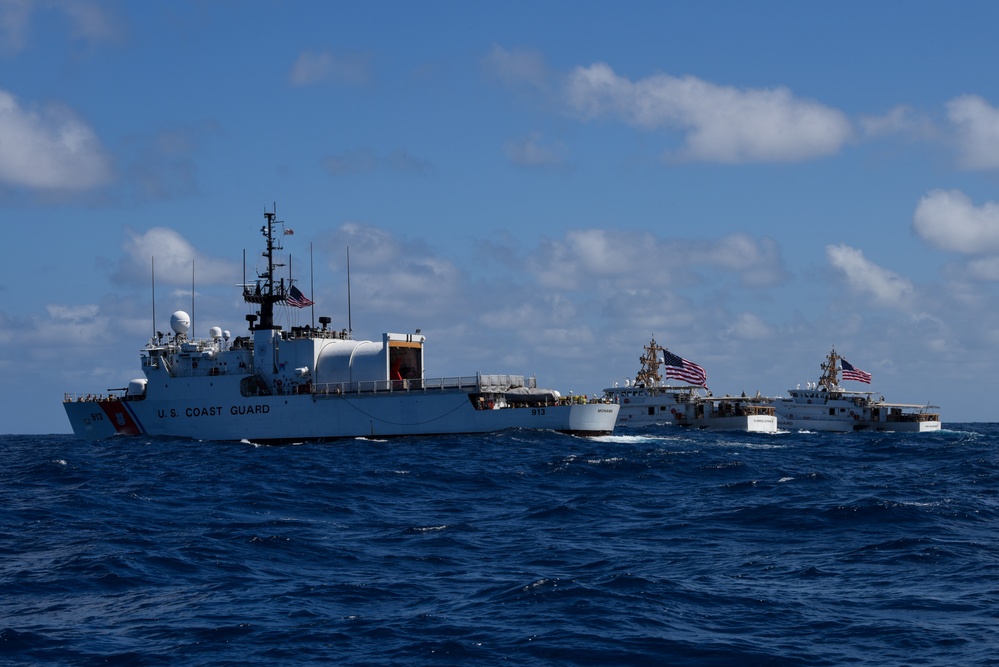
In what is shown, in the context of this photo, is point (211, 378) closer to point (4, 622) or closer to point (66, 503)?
point (66, 503)

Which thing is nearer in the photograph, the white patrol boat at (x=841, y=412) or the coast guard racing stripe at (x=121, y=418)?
the coast guard racing stripe at (x=121, y=418)

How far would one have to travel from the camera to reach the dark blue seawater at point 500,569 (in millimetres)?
13266

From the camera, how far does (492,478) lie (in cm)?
3284

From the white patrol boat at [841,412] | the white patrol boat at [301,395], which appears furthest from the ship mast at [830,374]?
the white patrol boat at [301,395]

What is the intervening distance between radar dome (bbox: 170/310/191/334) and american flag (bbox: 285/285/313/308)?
23.7ft

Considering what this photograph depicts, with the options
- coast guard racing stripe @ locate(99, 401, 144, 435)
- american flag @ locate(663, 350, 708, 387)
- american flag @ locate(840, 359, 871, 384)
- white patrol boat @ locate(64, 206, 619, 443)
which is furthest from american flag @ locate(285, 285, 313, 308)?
american flag @ locate(840, 359, 871, 384)

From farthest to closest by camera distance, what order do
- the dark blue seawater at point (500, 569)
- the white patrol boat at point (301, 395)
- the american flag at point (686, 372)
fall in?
the american flag at point (686, 372) < the white patrol boat at point (301, 395) < the dark blue seawater at point (500, 569)

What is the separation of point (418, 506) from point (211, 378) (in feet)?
126

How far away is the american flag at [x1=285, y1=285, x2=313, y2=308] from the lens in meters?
64.6

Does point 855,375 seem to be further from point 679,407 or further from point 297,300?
point 297,300

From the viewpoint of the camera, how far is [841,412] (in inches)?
3792

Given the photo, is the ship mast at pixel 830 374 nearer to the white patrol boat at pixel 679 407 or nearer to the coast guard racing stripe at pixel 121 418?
the white patrol boat at pixel 679 407

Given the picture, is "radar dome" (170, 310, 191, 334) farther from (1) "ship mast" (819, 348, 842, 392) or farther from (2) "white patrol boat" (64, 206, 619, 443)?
(1) "ship mast" (819, 348, 842, 392)

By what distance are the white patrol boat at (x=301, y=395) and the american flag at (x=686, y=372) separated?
2305 cm
